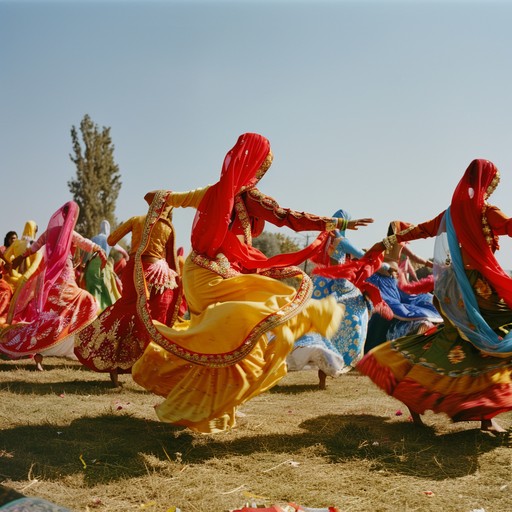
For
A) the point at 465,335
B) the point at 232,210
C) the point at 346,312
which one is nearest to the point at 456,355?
the point at 465,335

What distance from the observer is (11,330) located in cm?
764

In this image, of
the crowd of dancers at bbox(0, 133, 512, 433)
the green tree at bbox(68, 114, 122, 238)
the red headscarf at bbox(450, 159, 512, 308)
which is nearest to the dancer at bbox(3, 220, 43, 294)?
the crowd of dancers at bbox(0, 133, 512, 433)

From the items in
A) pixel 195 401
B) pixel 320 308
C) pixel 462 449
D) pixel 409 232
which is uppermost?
pixel 409 232

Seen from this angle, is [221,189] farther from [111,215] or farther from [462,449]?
[111,215]

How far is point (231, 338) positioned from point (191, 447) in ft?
2.91

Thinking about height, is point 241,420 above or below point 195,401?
below

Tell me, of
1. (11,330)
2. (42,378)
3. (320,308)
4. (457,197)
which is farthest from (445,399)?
(11,330)

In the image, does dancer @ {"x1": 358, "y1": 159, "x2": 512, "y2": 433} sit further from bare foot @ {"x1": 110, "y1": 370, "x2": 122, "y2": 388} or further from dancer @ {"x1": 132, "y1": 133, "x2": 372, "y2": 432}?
bare foot @ {"x1": 110, "y1": 370, "x2": 122, "y2": 388}

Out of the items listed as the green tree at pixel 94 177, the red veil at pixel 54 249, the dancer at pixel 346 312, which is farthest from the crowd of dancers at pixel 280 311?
the green tree at pixel 94 177

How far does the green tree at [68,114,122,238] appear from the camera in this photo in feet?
105

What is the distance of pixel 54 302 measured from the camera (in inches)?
296

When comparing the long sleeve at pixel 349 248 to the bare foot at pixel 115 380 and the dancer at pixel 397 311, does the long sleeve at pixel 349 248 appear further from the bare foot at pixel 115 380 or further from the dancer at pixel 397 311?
the bare foot at pixel 115 380

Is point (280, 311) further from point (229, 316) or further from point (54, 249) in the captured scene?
point (54, 249)

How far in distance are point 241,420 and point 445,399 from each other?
1.66 meters
